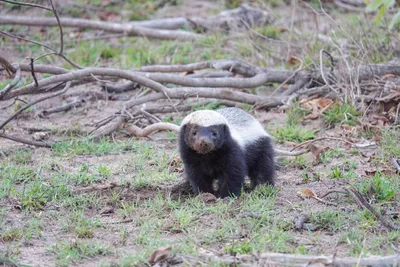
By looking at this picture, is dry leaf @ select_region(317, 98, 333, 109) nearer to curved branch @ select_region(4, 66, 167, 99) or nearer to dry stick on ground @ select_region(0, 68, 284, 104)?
dry stick on ground @ select_region(0, 68, 284, 104)

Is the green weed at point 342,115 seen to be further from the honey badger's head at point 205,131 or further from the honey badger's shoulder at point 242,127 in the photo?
the honey badger's head at point 205,131

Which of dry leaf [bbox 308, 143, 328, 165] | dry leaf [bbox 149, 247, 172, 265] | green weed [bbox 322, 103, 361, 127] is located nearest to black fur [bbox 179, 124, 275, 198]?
dry leaf [bbox 308, 143, 328, 165]

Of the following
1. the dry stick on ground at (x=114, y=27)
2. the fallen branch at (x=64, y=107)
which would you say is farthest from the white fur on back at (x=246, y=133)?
the dry stick on ground at (x=114, y=27)

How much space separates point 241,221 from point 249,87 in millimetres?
3338

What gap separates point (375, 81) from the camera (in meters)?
7.44

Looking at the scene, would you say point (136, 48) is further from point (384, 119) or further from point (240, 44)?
point (384, 119)

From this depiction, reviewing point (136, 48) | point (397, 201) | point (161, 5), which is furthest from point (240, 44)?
point (397, 201)

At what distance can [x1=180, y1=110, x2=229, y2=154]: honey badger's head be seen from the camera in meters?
5.19

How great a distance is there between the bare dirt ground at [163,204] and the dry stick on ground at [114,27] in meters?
2.46

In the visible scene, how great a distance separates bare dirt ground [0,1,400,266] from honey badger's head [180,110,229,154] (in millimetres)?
413

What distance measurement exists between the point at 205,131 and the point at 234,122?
58 centimetres

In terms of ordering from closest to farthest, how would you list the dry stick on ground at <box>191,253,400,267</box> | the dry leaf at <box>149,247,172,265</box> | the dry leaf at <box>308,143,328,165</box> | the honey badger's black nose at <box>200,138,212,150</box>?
the dry stick on ground at <box>191,253,400,267</box> → the dry leaf at <box>149,247,172,265</box> → the honey badger's black nose at <box>200,138,212,150</box> → the dry leaf at <box>308,143,328,165</box>

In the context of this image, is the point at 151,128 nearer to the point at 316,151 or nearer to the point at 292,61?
the point at 316,151

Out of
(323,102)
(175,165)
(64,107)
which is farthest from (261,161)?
(64,107)
